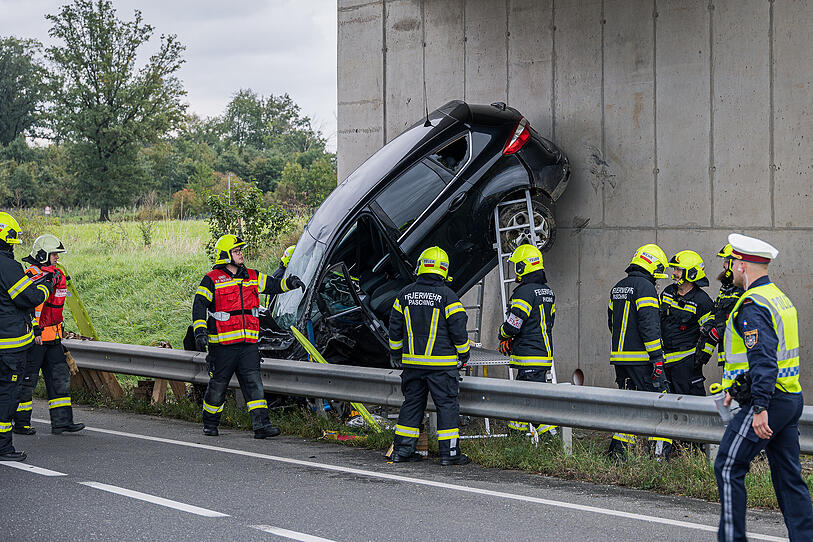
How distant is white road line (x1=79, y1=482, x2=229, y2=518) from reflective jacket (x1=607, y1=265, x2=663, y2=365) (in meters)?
4.05

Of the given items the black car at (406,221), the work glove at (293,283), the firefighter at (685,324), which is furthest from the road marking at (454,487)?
the firefighter at (685,324)

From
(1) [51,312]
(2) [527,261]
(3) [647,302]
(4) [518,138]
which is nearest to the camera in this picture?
(3) [647,302]

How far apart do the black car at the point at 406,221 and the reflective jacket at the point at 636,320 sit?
6.64 ft

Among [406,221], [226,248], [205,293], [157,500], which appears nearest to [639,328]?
[406,221]

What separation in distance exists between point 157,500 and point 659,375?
14.0 ft

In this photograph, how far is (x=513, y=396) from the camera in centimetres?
764

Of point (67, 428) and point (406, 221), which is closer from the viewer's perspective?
point (67, 428)

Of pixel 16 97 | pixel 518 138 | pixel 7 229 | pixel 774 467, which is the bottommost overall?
pixel 774 467

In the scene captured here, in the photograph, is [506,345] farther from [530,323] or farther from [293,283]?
[293,283]

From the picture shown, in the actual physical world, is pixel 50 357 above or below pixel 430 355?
below

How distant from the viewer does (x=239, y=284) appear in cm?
891

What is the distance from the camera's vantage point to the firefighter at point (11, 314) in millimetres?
7848

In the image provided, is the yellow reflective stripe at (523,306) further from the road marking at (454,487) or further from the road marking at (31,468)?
the road marking at (31,468)

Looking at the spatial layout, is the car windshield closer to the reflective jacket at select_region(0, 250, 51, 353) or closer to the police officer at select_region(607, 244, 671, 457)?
the reflective jacket at select_region(0, 250, 51, 353)
